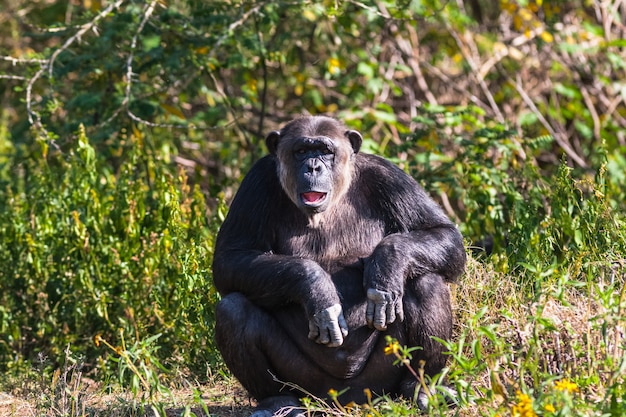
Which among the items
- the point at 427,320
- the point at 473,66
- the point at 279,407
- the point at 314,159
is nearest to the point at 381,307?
the point at 427,320

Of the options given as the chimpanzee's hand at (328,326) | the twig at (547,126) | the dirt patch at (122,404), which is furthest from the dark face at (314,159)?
the twig at (547,126)

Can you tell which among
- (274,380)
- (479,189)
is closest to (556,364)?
(274,380)

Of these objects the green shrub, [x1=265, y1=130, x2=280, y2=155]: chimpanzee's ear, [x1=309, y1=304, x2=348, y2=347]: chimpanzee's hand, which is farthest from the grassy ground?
[x1=265, y1=130, x2=280, y2=155]: chimpanzee's ear

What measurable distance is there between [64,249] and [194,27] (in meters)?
2.52

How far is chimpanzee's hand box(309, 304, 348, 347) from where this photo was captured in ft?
16.3

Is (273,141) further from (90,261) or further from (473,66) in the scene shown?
(473,66)

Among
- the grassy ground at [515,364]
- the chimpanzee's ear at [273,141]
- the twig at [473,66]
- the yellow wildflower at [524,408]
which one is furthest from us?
the twig at [473,66]

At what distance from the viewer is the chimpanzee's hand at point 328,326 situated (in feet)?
16.3

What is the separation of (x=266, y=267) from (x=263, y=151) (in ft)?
→ 16.5

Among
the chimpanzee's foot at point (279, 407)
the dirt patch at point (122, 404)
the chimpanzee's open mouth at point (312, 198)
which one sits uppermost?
the chimpanzee's open mouth at point (312, 198)

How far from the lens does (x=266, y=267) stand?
5.21 meters

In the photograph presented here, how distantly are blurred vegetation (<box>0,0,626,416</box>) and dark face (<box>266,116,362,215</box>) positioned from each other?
1.11m

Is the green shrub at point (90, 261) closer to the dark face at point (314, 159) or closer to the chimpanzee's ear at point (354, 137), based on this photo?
the dark face at point (314, 159)

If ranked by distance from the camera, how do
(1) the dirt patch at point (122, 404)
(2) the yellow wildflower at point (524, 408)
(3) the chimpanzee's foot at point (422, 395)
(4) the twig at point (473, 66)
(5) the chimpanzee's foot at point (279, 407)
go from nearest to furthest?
(2) the yellow wildflower at point (524, 408) < (3) the chimpanzee's foot at point (422, 395) < (5) the chimpanzee's foot at point (279, 407) < (1) the dirt patch at point (122, 404) < (4) the twig at point (473, 66)
